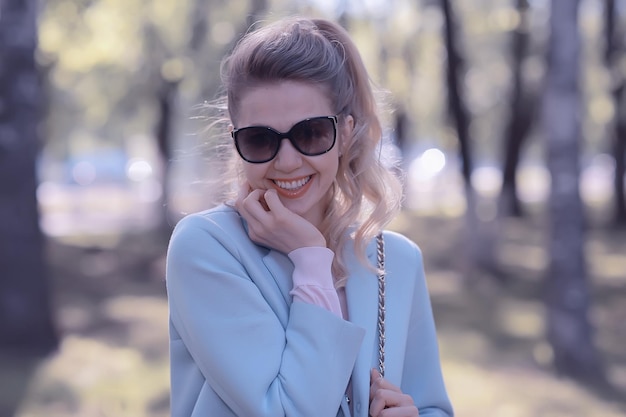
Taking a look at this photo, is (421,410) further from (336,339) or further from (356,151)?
(356,151)

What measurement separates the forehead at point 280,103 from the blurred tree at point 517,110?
14.3m

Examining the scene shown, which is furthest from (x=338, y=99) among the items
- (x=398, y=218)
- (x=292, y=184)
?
(x=398, y=218)

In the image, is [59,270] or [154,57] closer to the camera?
[59,270]

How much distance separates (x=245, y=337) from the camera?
1.88m

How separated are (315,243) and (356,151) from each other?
14.2 inches

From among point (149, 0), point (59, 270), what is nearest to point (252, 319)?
point (59, 270)

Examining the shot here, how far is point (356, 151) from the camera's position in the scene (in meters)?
2.31

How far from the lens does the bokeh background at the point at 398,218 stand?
26.9ft

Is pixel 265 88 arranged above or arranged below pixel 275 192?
above

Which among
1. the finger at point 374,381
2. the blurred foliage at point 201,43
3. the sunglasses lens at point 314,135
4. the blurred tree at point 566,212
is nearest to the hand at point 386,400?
the finger at point 374,381

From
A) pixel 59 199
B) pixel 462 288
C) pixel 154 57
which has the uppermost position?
pixel 154 57

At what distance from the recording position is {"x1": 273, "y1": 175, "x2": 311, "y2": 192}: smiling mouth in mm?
2127

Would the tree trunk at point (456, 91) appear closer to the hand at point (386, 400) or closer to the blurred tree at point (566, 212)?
the blurred tree at point (566, 212)

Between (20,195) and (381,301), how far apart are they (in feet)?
24.0
